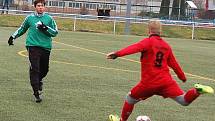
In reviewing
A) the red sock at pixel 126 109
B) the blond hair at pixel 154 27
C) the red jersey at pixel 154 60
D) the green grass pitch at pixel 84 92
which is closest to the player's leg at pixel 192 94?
the red jersey at pixel 154 60

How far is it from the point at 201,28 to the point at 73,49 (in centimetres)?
2134

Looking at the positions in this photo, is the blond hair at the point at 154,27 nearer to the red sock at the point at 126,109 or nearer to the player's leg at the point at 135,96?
the player's leg at the point at 135,96

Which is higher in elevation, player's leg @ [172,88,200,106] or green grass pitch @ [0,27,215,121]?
player's leg @ [172,88,200,106]

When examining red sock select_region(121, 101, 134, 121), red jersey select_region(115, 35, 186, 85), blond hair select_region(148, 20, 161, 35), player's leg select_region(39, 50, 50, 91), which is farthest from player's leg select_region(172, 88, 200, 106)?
player's leg select_region(39, 50, 50, 91)

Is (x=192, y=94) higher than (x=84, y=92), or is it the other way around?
(x=192, y=94)

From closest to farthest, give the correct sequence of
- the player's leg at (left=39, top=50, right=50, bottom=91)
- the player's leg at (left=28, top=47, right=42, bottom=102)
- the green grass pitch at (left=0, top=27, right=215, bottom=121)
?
the green grass pitch at (left=0, top=27, right=215, bottom=121), the player's leg at (left=28, top=47, right=42, bottom=102), the player's leg at (left=39, top=50, right=50, bottom=91)

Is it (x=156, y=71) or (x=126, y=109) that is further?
(x=126, y=109)

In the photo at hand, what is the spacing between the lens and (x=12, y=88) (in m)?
10.6

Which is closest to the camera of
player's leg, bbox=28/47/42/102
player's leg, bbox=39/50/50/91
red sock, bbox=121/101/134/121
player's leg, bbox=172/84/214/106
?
player's leg, bbox=172/84/214/106

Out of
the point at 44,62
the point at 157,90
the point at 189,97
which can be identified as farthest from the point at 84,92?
the point at 189,97

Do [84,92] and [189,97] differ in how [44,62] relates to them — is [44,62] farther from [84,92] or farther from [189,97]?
[189,97]

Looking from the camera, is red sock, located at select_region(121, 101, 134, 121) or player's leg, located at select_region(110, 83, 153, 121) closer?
player's leg, located at select_region(110, 83, 153, 121)

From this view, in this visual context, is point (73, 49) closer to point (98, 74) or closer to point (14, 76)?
point (98, 74)

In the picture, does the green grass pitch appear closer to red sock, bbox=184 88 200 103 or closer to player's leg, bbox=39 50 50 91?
player's leg, bbox=39 50 50 91
